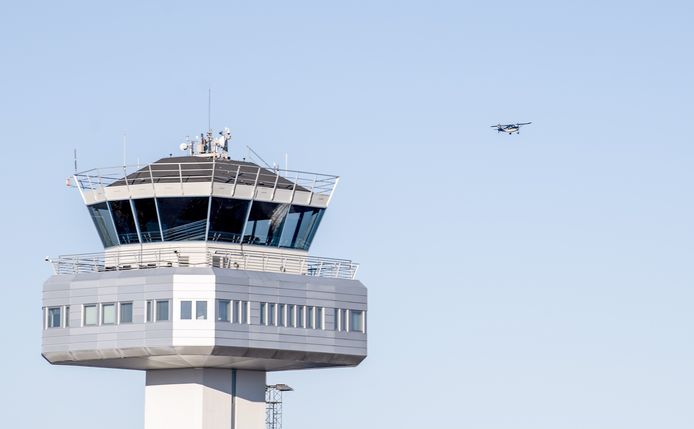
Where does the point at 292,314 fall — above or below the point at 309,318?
above

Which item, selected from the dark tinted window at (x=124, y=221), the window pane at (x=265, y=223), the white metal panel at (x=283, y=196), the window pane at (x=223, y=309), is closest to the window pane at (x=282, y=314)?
the window pane at (x=223, y=309)

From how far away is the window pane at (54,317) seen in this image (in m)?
126

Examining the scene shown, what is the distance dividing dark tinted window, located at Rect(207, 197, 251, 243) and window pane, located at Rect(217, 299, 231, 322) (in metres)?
4.90

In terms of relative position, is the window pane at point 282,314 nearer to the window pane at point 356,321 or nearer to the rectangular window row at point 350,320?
the rectangular window row at point 350,320

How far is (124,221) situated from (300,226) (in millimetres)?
9975

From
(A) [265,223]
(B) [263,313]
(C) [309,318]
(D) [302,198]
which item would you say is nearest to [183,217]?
(A) [265,223]

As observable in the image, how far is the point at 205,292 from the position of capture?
123m

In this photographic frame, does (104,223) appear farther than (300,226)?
No

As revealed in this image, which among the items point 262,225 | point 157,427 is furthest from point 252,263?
point 157,427

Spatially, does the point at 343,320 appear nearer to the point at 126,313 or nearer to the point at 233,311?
the point at 233,311

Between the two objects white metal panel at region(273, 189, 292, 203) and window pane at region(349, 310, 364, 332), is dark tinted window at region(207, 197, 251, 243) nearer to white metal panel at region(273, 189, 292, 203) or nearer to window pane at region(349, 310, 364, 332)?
white metal panel at region(273, 189, 292, 203)

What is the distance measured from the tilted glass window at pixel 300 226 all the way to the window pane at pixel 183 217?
525cm

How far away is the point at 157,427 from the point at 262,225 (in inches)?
495

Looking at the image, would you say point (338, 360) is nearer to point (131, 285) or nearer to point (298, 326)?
point (298, 326)
